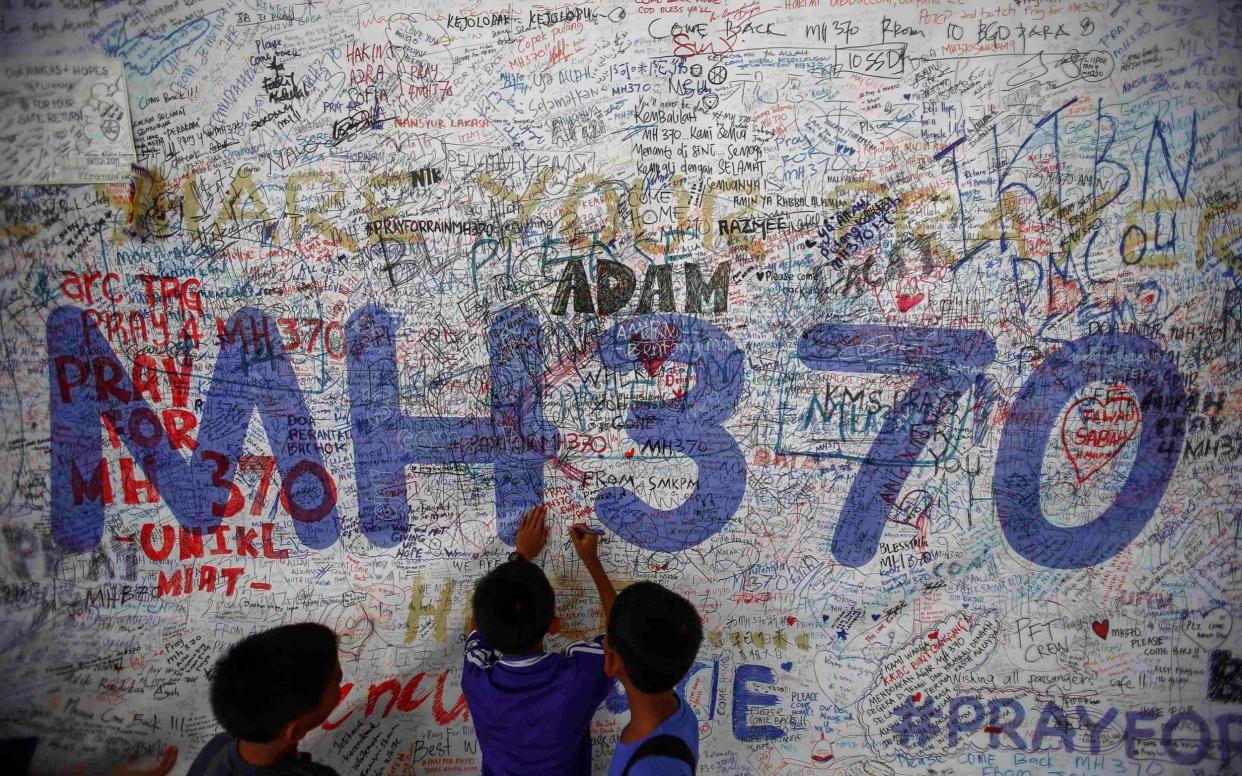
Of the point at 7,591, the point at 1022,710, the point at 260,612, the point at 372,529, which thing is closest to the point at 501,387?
the point at 372,529

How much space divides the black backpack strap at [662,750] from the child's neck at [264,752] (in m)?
1.17

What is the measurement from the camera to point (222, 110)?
2.84m

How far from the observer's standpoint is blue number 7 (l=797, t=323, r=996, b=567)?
9.45 ft

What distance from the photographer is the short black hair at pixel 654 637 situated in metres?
2.11

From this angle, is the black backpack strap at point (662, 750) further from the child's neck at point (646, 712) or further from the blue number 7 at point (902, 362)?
the blue number 7 at point (902, 362)

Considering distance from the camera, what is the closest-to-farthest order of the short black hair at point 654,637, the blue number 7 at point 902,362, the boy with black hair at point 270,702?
the boy with black hair at point 270,702, the short black hair at point 654,637, the blue number 7 at point 902,362

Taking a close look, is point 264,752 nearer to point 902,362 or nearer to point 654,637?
point 654,637

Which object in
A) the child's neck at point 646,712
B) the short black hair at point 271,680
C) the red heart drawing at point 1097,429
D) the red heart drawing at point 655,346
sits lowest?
the child's neck at point 646,712

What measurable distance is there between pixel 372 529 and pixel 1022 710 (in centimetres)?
353

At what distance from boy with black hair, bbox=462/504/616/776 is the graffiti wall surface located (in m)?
0.67

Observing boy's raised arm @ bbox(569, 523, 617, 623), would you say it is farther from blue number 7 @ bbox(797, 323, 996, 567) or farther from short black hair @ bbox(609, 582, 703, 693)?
blue number 7 @ bbox(797, 323, 996, 567)

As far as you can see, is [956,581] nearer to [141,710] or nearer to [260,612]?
[260,612]

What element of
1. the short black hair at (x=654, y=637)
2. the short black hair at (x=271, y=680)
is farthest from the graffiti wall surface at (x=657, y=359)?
the short black hair at (x=271, y=680)

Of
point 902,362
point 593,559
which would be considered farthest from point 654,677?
point 902,362
